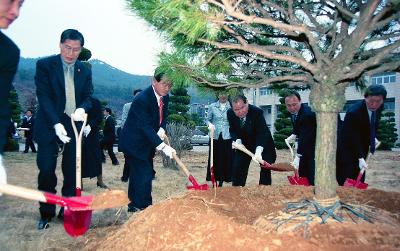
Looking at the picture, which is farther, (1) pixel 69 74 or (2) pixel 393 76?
(2) pixel 393 76

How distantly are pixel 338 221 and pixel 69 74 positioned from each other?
2.77 meters

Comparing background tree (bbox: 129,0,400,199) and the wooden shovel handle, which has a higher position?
background tree (bbox: 129,0,400,199)

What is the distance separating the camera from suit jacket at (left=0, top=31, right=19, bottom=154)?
1898mm

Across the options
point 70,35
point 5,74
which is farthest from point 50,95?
point 5,74

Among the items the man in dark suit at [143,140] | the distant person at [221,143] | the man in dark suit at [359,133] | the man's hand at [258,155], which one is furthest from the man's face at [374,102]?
the distant person at [221,143]

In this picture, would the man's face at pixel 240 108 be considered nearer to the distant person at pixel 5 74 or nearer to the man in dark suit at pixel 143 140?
the man in dark suit at pixel 143 140

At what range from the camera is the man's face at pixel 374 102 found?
361 cm

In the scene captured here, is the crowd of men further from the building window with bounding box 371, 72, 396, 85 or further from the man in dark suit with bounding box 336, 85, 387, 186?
the building window with bounding box 371, 72, 396, 85

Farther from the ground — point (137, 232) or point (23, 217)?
point (137, 232)

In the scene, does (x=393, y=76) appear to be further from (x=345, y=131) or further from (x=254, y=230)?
(x=254, y=230)

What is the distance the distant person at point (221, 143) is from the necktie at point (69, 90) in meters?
2.31

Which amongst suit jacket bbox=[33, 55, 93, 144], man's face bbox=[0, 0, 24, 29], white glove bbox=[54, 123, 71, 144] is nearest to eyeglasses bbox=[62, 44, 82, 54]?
suit jacket bbox=[33, 55, 93, 144]

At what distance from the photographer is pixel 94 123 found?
4.59 metres

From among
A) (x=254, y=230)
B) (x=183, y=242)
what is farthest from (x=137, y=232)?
(x=254, y=230)
